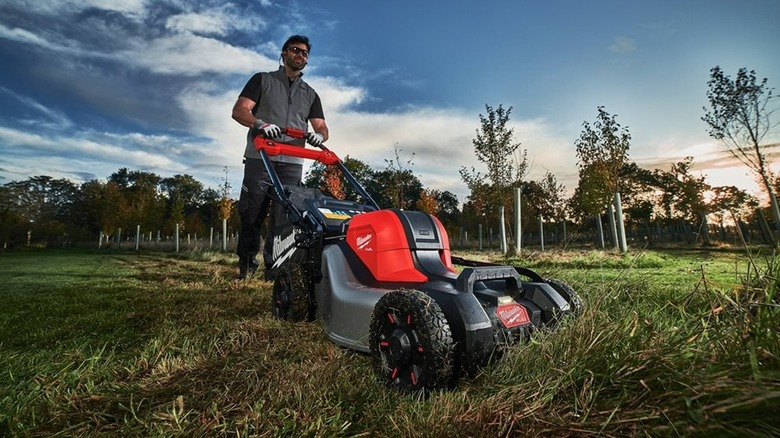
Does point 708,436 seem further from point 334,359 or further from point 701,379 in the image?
point 334,359

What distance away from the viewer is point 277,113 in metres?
5.77

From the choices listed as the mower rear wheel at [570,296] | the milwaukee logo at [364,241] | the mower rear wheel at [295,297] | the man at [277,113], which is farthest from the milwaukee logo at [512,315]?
the man at [277,113]

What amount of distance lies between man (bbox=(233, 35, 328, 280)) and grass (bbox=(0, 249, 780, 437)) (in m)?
2.94

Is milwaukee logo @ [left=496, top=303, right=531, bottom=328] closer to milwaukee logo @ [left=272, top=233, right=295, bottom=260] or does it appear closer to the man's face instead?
milwaukee logo @ [left=272, top=233, right=295, bottom=260]

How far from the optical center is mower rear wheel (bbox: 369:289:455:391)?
1.87 meters

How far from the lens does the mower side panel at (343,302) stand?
255 centimetres

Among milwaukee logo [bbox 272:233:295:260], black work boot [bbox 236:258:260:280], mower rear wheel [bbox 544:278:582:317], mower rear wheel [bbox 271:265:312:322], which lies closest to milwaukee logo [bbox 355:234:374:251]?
mower rear wheel [bbox 271:265:312:322]

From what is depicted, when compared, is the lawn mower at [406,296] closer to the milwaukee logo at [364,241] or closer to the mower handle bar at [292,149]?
the milwaukee logo at [364,241]

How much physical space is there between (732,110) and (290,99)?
19495 mm

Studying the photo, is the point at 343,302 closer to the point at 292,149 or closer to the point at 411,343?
the point at 411,343

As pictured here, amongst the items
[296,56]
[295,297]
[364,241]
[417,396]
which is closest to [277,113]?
[296,56]

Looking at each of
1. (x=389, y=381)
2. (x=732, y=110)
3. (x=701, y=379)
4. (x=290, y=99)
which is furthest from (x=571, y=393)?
(x=732, y=110)

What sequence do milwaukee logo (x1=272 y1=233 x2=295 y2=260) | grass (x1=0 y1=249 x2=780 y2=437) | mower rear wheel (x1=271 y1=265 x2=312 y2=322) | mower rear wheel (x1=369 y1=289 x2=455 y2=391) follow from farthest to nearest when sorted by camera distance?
milwaukee logo (x1=272 y1=233 x2=295 y2=260) < mower rear wheel (x1=271 y1=265 x2=312 y2=322) < mower rear wheel (x1=369 y1=289 x2=455 y2=391) < grass (x1=0 y1=249 x2=780 y2=437)

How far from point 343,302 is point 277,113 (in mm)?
3776
